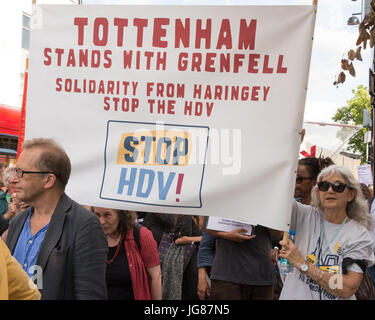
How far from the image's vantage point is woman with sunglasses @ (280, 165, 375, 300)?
309cm

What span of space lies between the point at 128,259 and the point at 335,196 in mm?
1524

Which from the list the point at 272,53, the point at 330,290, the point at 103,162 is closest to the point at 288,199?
the point at 330,290

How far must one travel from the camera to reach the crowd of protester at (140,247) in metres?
2.57

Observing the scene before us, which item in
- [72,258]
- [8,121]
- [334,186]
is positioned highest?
[334,186]

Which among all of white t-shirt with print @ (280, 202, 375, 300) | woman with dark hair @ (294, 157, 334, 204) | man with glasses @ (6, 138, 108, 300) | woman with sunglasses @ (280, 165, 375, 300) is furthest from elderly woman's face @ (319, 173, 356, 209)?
man with glasses @ (6, 138, 108, 300)

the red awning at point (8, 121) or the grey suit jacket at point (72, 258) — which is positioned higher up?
the red awning at point (8, 121)

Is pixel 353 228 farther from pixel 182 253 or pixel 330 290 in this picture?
pixel 182 253

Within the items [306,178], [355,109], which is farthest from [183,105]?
[355,109]

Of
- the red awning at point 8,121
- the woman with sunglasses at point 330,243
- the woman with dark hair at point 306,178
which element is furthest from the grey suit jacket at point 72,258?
the red awning at point 8,121

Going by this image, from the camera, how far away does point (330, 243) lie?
10.5ft

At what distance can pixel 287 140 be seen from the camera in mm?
3055

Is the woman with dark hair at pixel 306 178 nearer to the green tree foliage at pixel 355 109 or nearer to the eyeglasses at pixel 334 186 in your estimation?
the eyeglasses at pixel 334 186

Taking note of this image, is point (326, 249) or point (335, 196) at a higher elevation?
point (335, 196)

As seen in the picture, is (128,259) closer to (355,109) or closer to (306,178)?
(306,178)
